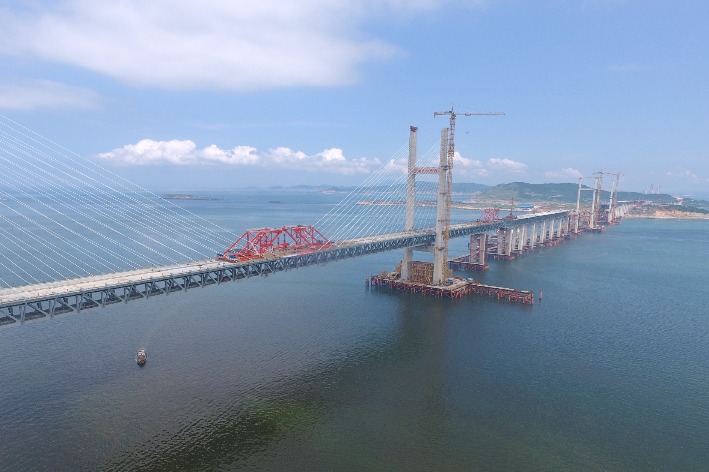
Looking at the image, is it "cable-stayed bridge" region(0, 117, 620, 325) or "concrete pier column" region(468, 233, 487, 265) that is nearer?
"cable-stayed bridge" region(0, 117, 620, 325)

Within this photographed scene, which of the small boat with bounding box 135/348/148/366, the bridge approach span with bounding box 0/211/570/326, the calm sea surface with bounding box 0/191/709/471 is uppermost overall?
the bridge approach span with bounding box 0/211/570/326

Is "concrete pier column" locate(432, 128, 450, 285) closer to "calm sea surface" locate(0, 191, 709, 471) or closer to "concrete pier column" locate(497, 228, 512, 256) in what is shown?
"calm sea surface" locate(0, 191, 709, 471)

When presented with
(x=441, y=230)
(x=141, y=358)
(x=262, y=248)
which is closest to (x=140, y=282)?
(x=141, y=358)

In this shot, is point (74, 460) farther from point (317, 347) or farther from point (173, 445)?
point (317, 347)

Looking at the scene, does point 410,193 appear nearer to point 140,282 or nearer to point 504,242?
point 504,242

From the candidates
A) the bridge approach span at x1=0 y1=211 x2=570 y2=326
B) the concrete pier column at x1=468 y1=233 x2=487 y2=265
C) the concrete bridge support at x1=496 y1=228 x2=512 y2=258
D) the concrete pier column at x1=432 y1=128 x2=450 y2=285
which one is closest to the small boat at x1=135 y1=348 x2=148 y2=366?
the bridge approach span at x1=0 y1=211 x2=570 y2=326

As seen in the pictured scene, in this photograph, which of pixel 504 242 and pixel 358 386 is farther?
pixel 504 242
